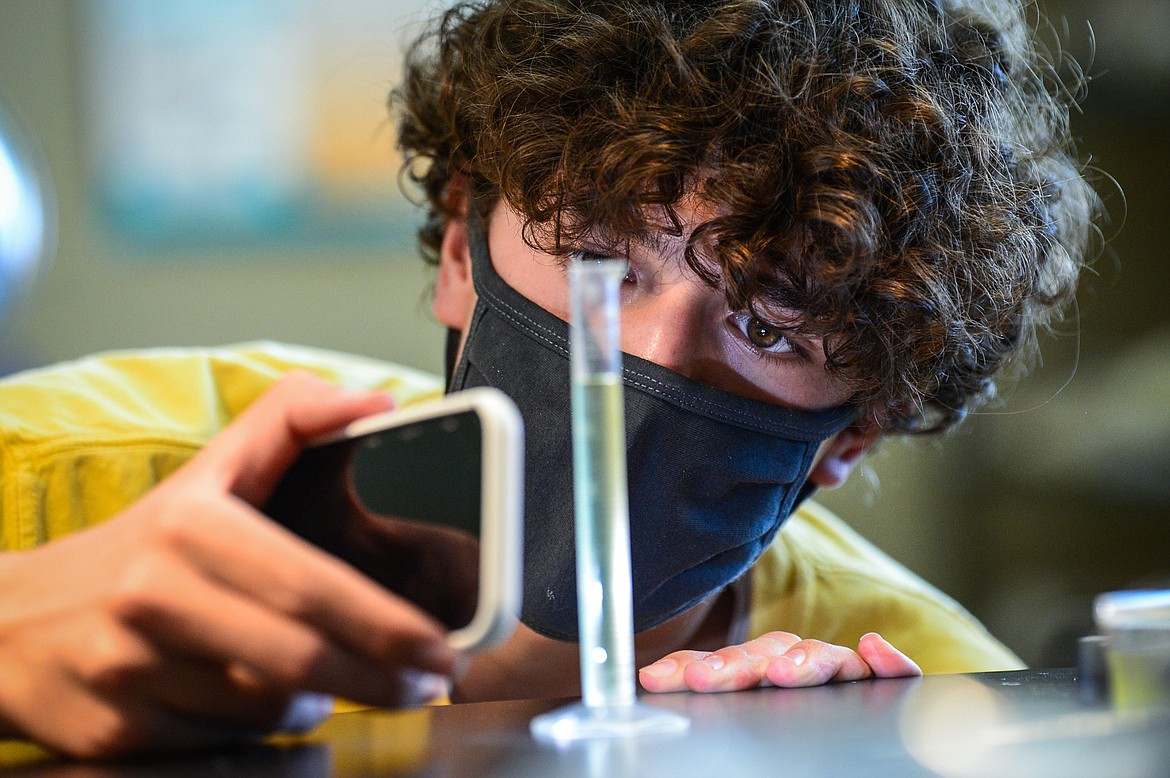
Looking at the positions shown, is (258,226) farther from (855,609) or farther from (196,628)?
(196,628)

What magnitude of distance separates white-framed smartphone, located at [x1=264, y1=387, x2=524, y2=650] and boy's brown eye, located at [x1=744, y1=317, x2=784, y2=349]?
1.51ft

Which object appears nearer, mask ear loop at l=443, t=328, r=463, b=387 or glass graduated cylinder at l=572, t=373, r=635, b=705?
glass graduated cylinder at l=572, t=373, r=635, b=705

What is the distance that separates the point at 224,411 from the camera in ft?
3.97

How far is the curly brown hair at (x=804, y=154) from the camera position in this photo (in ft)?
2.70

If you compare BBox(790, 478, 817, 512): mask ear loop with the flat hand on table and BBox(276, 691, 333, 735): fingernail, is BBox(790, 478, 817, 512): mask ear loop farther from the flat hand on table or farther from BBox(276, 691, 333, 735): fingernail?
BBox(276, 691, 333, 735): fingernail

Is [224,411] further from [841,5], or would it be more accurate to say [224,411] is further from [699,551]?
[841,5]

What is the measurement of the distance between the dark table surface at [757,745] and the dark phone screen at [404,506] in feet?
0.23

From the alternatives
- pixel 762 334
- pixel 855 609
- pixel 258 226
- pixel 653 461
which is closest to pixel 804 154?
pixel 762 334

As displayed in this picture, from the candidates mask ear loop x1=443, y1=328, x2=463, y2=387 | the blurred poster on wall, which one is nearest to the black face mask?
mask ear loop x1=443, y1=328, x2=463, y2=387

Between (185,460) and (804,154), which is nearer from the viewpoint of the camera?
(804,154)

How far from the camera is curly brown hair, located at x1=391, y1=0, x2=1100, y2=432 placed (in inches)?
32.4

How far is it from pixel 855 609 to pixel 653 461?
57cm

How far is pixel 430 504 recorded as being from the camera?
1.49 ft

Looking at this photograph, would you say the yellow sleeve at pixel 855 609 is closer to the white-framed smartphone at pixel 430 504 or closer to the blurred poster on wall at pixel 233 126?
the white-framed smartphone at pixel 430 504
